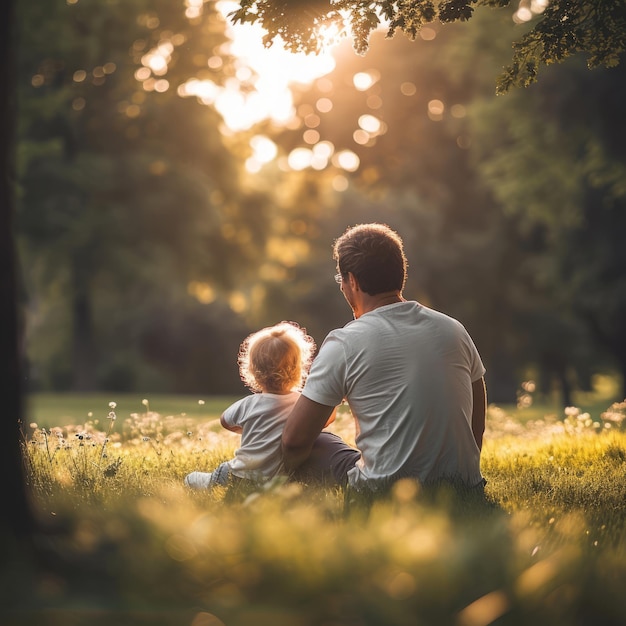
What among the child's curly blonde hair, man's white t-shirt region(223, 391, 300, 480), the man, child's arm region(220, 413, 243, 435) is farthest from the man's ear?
child's arm region(220, 413, 243, 435)

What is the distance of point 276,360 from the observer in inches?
203

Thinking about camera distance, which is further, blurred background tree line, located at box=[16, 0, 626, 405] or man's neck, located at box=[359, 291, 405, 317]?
blurred background tree line, located at box=[16, 0, 626, 405]

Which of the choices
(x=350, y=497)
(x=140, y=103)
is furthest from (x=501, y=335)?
(x=350, y=497)

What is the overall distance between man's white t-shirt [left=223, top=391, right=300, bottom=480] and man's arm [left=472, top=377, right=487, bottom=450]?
1.09 metres

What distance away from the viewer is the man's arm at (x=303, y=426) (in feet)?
14.8

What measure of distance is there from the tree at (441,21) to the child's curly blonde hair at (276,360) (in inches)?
78.5

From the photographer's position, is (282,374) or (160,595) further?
(282,374)

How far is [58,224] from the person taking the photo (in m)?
24.8

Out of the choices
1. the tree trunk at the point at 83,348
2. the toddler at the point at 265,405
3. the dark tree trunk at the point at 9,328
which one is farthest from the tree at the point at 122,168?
the dark tree trunk at the point at 9,328

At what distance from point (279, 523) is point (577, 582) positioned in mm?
902

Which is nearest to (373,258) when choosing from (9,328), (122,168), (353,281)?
(353,281)

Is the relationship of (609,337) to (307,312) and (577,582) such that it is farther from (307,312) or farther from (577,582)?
(577,582)

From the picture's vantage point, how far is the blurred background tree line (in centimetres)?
2228

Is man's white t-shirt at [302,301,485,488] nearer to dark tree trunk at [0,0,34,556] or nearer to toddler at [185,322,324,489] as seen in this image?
toddler at [185,322,324,489]
